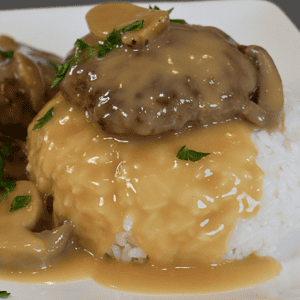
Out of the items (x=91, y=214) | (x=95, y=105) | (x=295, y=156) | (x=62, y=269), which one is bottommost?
(x=62, y=269)

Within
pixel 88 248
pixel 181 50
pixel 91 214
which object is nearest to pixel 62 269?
pixel 88 248

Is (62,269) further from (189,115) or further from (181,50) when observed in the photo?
(181,50)

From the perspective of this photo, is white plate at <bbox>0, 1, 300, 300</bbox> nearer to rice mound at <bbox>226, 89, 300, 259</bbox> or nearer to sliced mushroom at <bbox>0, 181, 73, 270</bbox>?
rice mound at <bbox>226, 89, 300, 259</bbox>

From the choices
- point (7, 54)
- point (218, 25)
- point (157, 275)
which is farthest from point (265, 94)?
point (218, 25)

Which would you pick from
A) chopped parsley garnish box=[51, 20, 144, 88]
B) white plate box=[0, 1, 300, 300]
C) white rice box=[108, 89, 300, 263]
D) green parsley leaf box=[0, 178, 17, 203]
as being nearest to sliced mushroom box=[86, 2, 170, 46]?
chopped parsley garnish box=[51, 20, 144, 88]

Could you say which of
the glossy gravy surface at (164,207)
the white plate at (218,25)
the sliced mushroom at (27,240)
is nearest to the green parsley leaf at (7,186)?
the sliced mushroom at (27,240)

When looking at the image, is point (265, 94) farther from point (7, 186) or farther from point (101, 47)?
point (7, 186)
